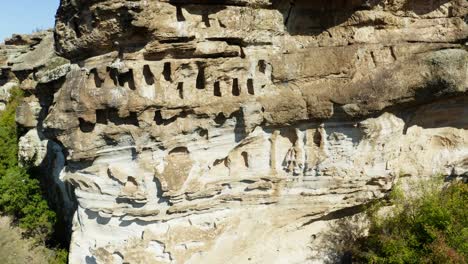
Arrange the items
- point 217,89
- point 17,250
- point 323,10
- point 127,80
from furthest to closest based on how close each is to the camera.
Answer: point 17,250
point 323,10
point 217,89
point 127,80

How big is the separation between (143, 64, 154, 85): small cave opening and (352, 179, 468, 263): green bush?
575 cm

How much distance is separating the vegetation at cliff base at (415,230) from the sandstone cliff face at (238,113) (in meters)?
0.69

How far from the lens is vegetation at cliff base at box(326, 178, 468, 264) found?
739cm

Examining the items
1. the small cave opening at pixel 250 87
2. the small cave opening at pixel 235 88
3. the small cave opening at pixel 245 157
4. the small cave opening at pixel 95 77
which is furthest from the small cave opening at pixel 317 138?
the small cave opening at pixel 95 77

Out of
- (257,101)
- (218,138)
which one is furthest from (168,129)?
(257,101)

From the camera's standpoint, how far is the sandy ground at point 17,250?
34.0 ft

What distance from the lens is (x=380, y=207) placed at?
29.5 ft

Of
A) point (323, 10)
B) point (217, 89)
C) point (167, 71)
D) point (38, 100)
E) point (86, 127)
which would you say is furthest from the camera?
point (38, 100)

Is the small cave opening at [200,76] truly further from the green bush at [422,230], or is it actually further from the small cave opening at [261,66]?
the green bush at [422,230]

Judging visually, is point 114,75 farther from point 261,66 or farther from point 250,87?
point 261,66

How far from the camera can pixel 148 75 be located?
6.86m

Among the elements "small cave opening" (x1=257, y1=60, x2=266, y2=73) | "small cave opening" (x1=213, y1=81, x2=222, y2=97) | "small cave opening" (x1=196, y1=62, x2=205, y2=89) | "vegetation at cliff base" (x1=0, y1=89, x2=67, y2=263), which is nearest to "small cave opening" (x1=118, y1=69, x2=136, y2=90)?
"small cave opening" (x1=196, y1=62, x2=205, y2=89)

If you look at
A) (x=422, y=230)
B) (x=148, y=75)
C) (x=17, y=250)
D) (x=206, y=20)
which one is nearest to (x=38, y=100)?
(x=17, y=250)

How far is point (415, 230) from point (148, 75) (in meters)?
6.38
